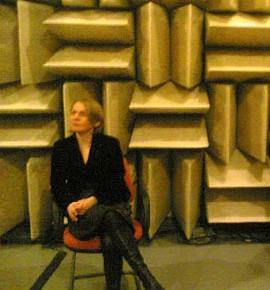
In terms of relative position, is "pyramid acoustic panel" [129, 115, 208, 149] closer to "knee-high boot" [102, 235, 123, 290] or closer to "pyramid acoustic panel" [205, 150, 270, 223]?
"pyramid acoustic panel" [205, 150, 270, 223]

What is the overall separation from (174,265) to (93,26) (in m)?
1.38

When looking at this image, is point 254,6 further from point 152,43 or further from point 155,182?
point 155,182

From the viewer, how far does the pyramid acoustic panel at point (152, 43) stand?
7.80 ft

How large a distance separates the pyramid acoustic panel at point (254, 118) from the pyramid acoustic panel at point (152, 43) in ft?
1.64

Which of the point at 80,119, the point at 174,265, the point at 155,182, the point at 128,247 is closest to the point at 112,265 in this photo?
the point at 128,247

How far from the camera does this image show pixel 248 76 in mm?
2477

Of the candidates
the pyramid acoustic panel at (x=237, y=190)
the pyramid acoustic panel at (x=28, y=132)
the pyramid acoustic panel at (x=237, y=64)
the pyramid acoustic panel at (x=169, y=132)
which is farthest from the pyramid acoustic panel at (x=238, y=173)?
the pyramid acoustic panel at (x=28, y=132)

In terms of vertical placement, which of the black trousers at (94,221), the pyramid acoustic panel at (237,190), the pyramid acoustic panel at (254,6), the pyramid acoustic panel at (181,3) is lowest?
the pyramid acoustic panel at (237,190)

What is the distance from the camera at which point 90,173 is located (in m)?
2.03

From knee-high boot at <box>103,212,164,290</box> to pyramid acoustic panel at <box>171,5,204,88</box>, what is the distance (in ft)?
3.00

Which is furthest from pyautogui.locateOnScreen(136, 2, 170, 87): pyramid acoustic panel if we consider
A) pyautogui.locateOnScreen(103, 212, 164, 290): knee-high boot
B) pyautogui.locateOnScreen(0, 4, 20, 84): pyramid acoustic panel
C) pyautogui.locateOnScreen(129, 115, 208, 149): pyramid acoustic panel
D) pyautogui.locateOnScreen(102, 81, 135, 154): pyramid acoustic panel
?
pyautogui.locateOnScreen(103, 212, 164, 290): knee-high boot

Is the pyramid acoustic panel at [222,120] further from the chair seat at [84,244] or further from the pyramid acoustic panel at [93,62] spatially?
the chair seat at [84,244]

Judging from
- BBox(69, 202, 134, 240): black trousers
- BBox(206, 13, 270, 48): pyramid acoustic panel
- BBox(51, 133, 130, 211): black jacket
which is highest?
BBox(206, 13, 270, 48): pyramid acoustic panel

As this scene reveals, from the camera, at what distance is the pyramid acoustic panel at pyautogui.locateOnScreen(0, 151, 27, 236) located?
267cm
